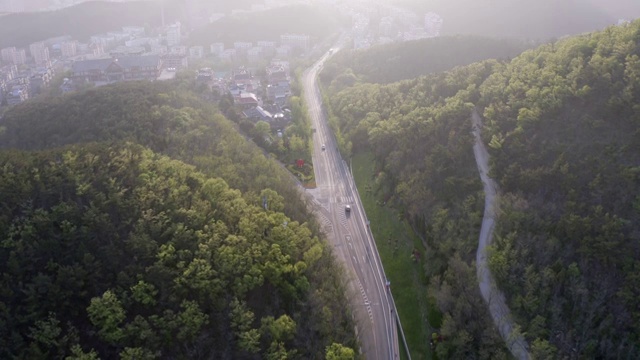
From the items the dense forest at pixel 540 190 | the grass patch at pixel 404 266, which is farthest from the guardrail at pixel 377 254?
the dense forest at pixel 540 190

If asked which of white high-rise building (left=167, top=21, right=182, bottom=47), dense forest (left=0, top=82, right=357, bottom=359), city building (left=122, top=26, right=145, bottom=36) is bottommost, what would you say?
dense forest (left=0, top=82, right=357, bottom=359)

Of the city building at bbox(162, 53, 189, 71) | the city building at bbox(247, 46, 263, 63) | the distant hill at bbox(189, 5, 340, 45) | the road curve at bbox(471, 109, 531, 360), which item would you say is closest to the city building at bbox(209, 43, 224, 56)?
the distant hill at bbox(189, 5, 340, 45)

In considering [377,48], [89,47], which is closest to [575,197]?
[377,48]

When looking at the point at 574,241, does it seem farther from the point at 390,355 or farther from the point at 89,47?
the point at 89,47

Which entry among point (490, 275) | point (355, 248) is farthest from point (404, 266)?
point (490, 275)

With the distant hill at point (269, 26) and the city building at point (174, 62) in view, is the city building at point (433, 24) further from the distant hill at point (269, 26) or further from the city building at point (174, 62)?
the city building at point (174, 62)

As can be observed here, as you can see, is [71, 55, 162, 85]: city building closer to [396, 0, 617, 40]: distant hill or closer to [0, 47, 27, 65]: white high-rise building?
[0, 47, 27, 65]: white high-rise building
